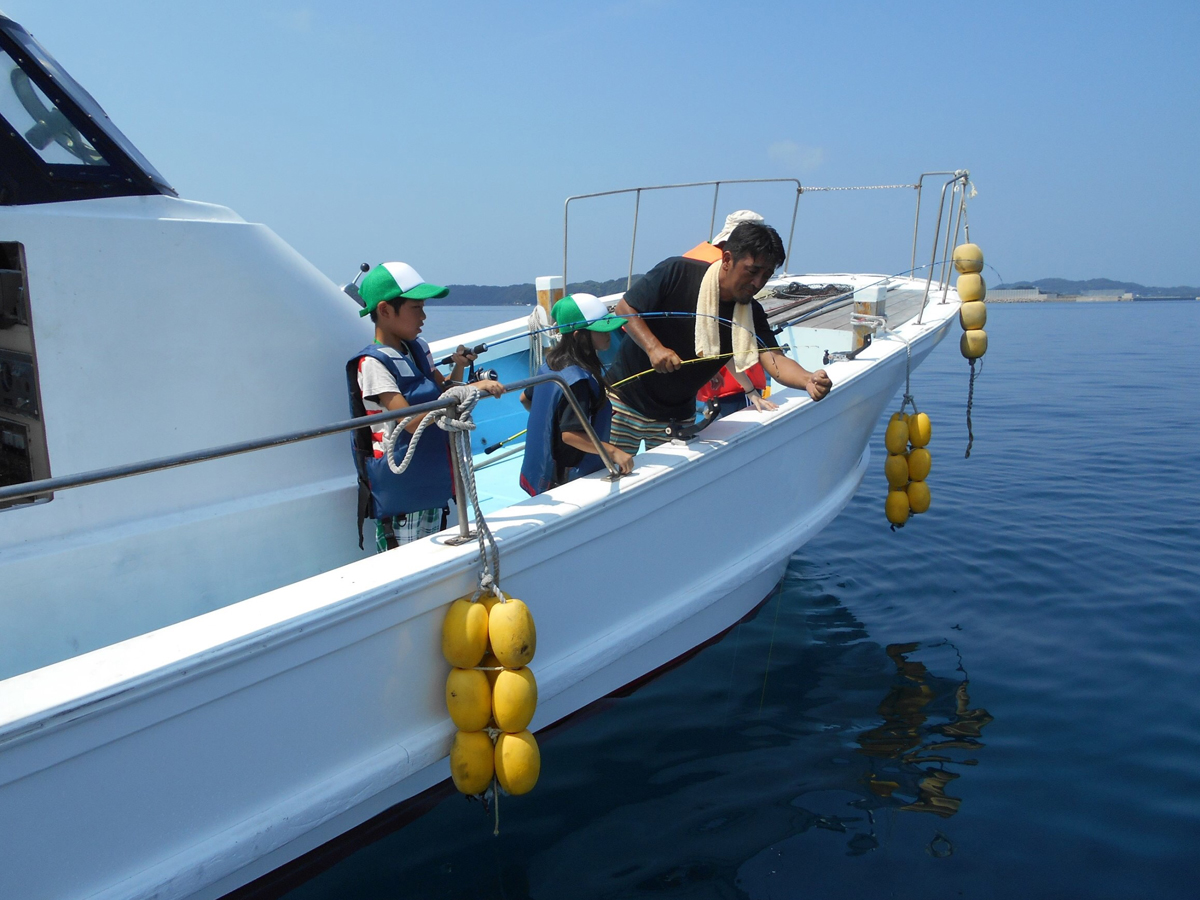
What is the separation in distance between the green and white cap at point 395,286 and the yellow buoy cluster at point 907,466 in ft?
10.4

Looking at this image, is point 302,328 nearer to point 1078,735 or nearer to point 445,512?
point 445,512

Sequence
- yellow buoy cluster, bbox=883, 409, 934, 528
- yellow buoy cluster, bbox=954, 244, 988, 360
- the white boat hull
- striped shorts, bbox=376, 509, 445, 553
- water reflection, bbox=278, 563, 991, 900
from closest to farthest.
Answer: the white boat hull
water reflection, bbox=278, 563, 991, 900
striped shorts, bbox=376, 509, 445, 553
yellow buoy cluster, bbox=883, 409, 934, 528
yellow buoy cluster, bbox=954, 244, 988, 360

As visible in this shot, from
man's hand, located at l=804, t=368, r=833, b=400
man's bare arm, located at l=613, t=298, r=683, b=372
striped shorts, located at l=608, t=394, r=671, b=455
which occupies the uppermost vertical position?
man's bare arm, located at l=613, t=298, r=683, b=372

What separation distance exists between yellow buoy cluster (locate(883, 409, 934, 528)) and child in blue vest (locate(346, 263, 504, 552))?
301 centimetres

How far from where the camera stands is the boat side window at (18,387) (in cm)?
272

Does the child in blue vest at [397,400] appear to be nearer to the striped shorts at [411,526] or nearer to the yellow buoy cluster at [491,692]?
the striped shorts at [411,526]

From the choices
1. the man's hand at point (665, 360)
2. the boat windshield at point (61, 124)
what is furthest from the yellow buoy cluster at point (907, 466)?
the boat windshield at point (61, 124)

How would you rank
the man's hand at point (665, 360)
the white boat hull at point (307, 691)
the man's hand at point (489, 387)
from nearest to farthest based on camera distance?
1. the white boat hull at point (307, 691)
2. the man's hand at point (489, 387)
3. the man's hand at point (665, 360)

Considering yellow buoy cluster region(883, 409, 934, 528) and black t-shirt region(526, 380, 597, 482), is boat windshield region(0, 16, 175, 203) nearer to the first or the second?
black t-shirt region(526, 380, 597, 482)

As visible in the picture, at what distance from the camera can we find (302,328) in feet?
11.0

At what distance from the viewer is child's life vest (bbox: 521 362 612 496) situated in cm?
311

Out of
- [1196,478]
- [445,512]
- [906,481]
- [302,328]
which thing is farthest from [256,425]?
[1196,478]

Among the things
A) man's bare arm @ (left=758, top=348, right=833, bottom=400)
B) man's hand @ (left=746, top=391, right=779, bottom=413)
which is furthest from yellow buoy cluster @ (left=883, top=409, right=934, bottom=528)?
man's bare arm @ (left=758, top=348, right=833, bottom=400)

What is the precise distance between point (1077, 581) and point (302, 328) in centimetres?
525
